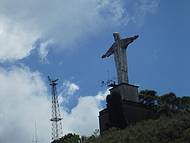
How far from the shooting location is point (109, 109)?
42.0 meters

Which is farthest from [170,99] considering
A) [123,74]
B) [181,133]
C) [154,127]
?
[181,133]

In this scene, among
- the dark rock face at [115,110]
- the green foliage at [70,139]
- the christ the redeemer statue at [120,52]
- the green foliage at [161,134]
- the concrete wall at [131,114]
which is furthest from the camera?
the green foliage at [70,139]

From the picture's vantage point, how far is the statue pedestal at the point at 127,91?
145 feet

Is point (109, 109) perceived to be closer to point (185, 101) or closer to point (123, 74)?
point (123, 74)

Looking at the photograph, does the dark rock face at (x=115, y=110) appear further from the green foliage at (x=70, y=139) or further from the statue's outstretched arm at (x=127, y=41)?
the statue's outstretched arm at (x=127, y=41)

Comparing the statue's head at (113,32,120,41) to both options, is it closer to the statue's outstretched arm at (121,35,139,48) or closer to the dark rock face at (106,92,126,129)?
the statue's outstretched arm at (121,35,139,48)

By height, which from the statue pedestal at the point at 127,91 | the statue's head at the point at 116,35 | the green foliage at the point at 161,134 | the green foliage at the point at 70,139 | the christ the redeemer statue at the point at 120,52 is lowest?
the green foliage at the point at 161,134

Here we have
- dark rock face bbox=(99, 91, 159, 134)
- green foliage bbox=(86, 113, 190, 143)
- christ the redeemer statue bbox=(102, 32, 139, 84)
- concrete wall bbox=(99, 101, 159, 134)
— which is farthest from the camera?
christ the redeemer statue bbox=(102, 32, 139, 84)

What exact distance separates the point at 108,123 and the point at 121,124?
149 cm

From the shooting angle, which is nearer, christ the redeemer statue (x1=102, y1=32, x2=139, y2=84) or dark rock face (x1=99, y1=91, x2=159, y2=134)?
dark rock face (x1=99, y1=91, x2=159, y2=134)

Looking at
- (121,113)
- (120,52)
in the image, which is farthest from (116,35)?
(121,113)

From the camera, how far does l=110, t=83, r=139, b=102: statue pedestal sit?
145 ft

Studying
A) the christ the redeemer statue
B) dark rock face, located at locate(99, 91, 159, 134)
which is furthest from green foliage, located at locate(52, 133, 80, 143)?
the christ the redeemer statue

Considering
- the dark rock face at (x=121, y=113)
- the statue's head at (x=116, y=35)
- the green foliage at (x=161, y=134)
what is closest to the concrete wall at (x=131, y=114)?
the dark rock face at (x=121, y=113)
